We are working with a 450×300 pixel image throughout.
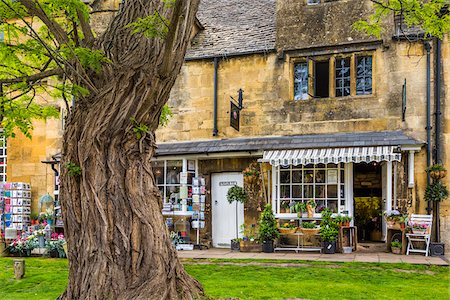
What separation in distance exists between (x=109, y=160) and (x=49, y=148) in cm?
1198

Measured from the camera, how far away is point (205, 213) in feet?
51.2

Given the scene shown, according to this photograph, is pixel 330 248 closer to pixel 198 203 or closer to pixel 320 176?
pixel 320 176

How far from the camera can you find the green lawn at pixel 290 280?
7855 millimetres

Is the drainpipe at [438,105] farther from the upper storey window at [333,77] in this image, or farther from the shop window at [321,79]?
the shop window at [321,79]

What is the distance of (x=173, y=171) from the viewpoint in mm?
15914

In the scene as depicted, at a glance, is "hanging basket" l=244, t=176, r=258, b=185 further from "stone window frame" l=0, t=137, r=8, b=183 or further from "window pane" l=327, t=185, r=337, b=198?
"stone window frame" l=0, t=137, r=8, b=183

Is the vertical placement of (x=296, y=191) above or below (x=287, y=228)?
above

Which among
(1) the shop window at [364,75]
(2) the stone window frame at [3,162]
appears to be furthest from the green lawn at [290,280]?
(2) the stone window frame at [3,162]

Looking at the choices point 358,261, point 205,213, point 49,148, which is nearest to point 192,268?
point 358,261

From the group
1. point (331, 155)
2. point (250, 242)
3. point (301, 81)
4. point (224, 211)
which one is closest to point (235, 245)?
point (250, 242)

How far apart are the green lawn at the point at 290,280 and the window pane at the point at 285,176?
11.5 feet

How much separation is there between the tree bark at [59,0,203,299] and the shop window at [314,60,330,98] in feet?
27.8

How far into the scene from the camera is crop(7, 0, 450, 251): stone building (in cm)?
1352

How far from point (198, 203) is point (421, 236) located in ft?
19.3
